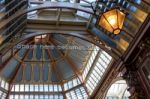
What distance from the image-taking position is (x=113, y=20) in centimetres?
809

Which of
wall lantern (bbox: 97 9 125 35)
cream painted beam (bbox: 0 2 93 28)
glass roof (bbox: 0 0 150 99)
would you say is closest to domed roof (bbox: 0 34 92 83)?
glass roof (bbox: 0 0 150 99)

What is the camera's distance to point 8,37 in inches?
608

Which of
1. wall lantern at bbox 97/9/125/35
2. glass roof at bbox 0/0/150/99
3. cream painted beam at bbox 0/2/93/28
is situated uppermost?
wall lantern at bbox 97/9/125/35

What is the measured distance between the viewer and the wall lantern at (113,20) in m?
7.99

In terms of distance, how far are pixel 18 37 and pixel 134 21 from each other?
553 cm

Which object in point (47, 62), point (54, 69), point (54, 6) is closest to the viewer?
point (54, 6)

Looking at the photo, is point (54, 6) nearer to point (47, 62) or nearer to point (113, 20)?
point (113, 20)

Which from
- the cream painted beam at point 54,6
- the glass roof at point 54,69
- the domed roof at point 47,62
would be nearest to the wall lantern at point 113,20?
the cream painted beam at point 54,6

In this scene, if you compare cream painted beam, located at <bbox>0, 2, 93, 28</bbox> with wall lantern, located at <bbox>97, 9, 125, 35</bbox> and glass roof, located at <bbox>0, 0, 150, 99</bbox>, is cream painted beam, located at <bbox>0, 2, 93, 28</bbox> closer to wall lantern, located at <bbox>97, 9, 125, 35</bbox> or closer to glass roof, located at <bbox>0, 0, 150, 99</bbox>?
glass roof, located at <bbox>0, 0, 150, 99</bbox>

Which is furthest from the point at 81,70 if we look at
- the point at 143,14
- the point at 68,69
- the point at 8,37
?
the point at 143,14

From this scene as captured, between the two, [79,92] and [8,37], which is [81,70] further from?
[8,37]

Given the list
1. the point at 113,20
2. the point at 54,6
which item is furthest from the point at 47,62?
the point at 113,20

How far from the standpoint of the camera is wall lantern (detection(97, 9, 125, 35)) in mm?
7992

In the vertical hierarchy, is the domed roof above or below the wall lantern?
below
